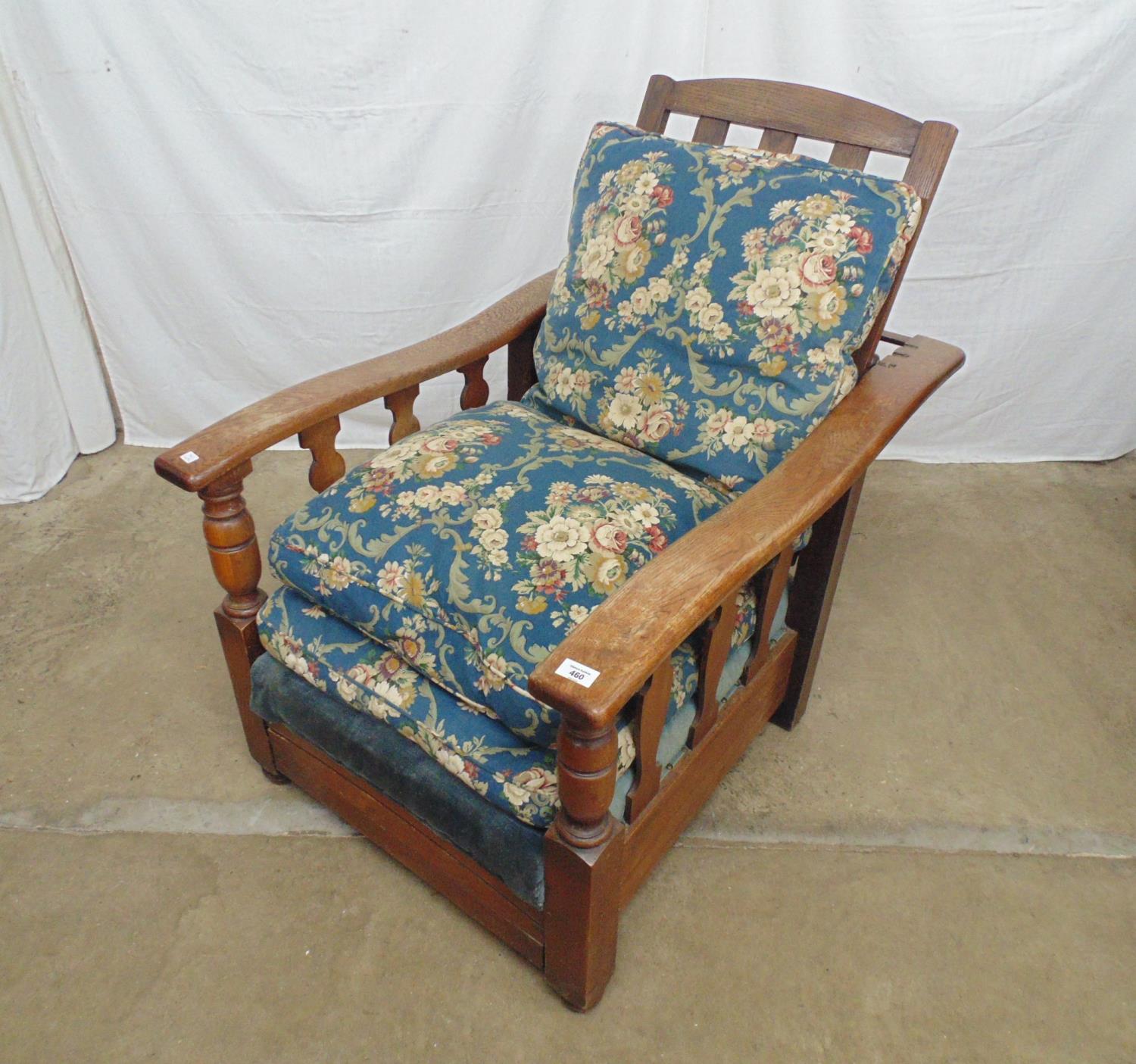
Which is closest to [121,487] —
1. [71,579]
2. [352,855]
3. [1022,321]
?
[71,579]

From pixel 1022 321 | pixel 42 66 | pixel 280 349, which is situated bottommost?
pixel 280 349

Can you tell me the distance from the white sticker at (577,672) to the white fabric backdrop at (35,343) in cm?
186

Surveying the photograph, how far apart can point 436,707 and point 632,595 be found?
36cm

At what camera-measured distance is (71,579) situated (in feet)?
6.48

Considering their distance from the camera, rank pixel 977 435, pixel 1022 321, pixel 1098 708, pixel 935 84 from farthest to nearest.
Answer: pixel 977 435 → pixel 1022 321 → pixel 935 84 → pixel 1098 708

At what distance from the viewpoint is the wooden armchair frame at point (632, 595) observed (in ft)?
2.98

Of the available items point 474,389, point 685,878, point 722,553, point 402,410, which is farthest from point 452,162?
point 685,878

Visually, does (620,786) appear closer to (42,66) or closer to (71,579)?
(71,579)

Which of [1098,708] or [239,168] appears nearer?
[1098,708]

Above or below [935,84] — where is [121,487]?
below

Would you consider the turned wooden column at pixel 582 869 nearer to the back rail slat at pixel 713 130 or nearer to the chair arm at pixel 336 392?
the chair arm at pixel 336 392

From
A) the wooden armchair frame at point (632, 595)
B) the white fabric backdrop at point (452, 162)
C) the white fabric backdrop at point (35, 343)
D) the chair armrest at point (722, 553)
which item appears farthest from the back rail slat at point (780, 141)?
the white fabric backdrop at point (35, 343)

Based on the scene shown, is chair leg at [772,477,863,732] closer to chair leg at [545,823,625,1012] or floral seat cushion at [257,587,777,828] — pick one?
floral seat cushion at [257,587,777,828]

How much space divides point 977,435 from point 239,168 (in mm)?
1952
